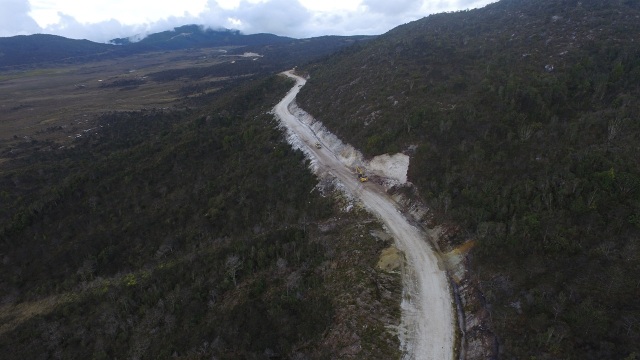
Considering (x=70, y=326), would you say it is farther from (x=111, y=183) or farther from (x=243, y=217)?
(x=111, y=183)

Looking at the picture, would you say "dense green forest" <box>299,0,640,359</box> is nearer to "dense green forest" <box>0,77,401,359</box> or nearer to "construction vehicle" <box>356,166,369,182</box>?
"construction vehicle" <box>356,166,369,182</box>

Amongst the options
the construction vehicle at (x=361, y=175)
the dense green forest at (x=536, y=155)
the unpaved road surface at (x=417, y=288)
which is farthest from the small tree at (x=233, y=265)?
the dense green forest at (x=536, y=155)

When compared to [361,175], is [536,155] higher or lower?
higher

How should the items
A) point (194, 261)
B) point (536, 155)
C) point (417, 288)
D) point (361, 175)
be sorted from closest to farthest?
point (417, 288) < point (536, 155) < point (194, 261) < point (361, 175)

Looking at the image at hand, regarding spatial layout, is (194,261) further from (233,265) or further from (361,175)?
(361,175)

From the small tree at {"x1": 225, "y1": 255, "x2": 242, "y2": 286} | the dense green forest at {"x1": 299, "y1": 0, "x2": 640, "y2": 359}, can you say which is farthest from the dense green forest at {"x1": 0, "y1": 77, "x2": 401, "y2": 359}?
the dense green forest at {"x1": 299, "y1": 0, "x2": 640, "y2": 359}

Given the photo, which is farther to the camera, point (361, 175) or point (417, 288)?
point (361, 175)

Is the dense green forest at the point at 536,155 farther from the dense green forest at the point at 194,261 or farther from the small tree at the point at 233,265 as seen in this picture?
the small tree at the point at 233,265

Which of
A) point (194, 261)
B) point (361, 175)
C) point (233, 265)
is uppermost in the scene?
point (361, 175)

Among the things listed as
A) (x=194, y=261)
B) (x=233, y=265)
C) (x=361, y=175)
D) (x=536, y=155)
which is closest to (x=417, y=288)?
(x=233, y=265)
